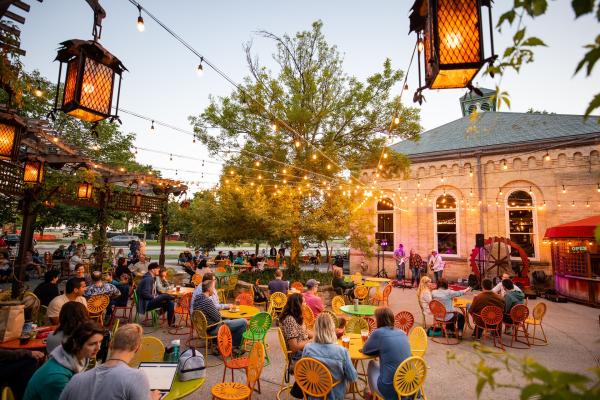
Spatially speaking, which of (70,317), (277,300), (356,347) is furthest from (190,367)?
(277,300)

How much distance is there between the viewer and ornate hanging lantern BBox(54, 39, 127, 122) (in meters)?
2.97

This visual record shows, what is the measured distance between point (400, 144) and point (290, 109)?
11.3 metres

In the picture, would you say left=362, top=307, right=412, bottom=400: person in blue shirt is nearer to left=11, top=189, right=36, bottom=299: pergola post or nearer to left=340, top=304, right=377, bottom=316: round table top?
left=340, top=304, right=377, bottom=316: round table top

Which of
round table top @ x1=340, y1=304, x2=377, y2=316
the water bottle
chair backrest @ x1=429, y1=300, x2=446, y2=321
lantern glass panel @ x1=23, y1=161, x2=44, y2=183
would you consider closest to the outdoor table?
round table top @ x1=340, y1=304, x2=377, y2=316

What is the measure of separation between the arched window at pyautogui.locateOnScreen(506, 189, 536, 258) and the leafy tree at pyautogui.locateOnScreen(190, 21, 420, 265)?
654 cm

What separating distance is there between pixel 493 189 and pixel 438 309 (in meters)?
10.7

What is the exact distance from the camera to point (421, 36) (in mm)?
3424

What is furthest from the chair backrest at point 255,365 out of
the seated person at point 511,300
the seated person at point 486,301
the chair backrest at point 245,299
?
the seated person at point 511,300

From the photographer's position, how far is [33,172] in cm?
683

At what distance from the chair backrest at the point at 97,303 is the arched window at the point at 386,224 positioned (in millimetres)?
13909

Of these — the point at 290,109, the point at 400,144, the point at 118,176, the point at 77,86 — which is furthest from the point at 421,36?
the point at 400,144

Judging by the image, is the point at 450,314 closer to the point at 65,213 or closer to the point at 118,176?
the point at 118,176

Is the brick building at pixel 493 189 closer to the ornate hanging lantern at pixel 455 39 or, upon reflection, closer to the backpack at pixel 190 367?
the backpack at pixel 190 367

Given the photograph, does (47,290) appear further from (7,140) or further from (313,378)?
(313,378)
